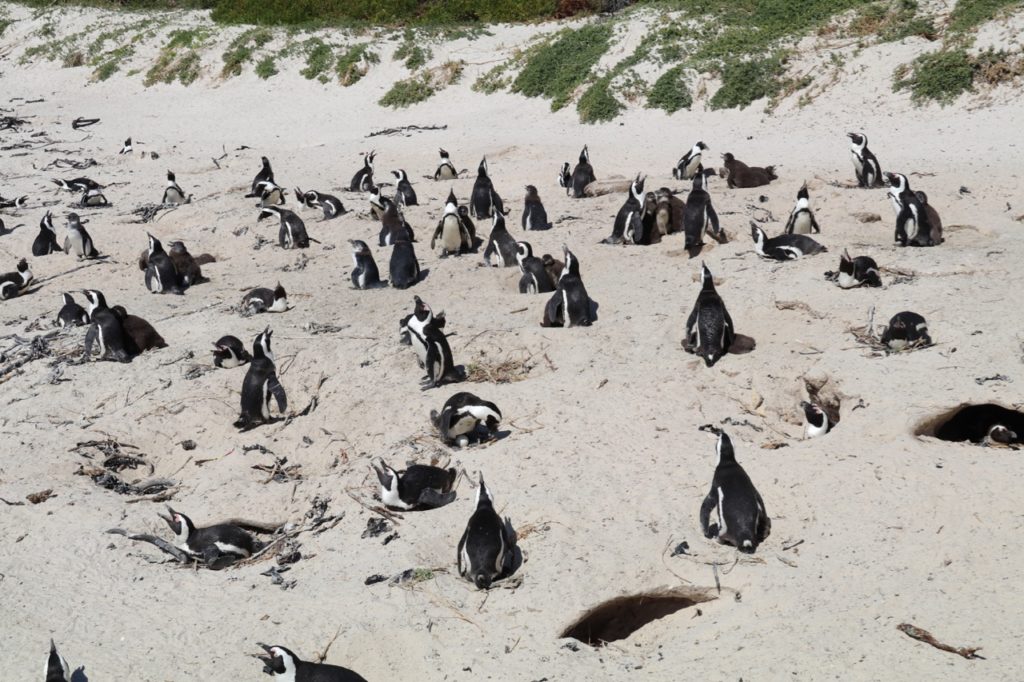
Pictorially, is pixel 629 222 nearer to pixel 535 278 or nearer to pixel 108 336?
pixel 535 278

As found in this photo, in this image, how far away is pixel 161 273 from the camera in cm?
1065

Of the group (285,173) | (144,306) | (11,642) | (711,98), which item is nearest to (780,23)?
(711,98)

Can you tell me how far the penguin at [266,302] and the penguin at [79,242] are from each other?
3.49 meters

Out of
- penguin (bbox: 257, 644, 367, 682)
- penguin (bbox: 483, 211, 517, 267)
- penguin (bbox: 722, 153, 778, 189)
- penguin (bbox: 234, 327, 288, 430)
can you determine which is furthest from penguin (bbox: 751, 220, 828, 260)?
penguin (bbox: 257, 644, 367, 682)

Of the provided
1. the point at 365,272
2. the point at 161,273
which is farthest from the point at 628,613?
the point at 161,273

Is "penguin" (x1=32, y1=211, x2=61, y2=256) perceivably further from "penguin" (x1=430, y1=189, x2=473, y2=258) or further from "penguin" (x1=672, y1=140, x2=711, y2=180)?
"penguin" (x1=672, y1=140, x2=711, y2=180)

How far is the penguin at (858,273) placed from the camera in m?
8.22

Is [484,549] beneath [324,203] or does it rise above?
beneath

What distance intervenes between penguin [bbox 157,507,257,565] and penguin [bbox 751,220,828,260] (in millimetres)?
5432

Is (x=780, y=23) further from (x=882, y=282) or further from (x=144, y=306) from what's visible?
(x=144, y=306)

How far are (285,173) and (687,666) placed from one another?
40.4 ft

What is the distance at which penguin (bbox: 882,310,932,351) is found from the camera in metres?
7.02

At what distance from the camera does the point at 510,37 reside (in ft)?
71.6

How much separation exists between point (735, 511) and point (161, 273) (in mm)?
7290
